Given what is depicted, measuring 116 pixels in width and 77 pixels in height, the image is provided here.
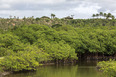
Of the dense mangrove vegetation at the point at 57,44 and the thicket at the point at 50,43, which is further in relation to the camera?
the dense mangrove vegetation at the point at 57,44

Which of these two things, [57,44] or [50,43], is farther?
[50,43]

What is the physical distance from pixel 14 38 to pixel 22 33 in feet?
28.8

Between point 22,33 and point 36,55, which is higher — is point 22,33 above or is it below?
above

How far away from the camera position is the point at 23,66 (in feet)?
149

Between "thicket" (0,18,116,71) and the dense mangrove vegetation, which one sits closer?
"thicket" (0,18,116,71)

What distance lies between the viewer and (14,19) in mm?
124500

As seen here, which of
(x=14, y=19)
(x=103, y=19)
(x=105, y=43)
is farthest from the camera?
(x=103, y=19)

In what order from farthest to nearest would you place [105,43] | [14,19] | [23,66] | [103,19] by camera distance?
[103,19] → [14,19] → [105,43] → [23,66]

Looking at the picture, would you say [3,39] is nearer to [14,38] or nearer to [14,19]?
[14,38]

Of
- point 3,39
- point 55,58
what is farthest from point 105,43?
point 3,39

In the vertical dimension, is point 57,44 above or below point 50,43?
below

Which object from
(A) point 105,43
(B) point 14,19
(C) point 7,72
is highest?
(B) point 14,19

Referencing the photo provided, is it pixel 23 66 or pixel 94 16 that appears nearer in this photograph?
pixel 23 66

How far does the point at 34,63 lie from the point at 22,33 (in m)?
29.9
